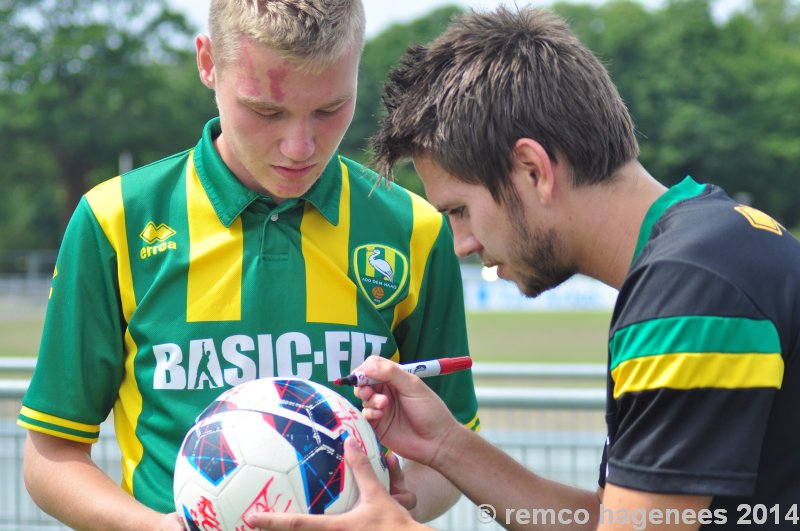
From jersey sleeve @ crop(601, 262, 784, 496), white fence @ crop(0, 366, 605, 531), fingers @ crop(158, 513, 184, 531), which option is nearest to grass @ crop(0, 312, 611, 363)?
white fence @ crop(0, 366, 605, 531)

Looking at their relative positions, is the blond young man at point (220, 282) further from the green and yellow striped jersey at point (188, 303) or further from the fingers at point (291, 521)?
the fingers at point (291, 521)

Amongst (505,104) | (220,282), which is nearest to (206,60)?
(220,282)

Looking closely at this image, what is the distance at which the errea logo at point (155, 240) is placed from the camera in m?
2.78

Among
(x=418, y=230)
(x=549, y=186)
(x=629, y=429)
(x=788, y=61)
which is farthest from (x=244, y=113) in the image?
(x=788, y=61)

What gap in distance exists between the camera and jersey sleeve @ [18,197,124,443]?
2723 mm

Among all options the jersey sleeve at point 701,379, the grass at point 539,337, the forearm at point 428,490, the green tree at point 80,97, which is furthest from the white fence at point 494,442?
the green tree at point 80,97

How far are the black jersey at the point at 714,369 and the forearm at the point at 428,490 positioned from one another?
827 mm

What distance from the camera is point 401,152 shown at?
8.95ft

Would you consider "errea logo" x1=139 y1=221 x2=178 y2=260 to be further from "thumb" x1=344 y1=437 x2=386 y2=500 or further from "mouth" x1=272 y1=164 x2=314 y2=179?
"thumb" x1=344 y1=437 x2=386 y2=500

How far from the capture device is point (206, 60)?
110 inches

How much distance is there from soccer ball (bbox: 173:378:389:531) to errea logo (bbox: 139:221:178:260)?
1.89 ft

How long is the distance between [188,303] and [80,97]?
2037 inches

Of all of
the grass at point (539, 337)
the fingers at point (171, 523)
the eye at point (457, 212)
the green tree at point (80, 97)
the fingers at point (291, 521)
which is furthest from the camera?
the green tree at point (80, 97)

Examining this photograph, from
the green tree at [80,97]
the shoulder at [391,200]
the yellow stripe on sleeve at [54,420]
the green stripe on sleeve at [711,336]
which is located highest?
the green tree at [80,97]
